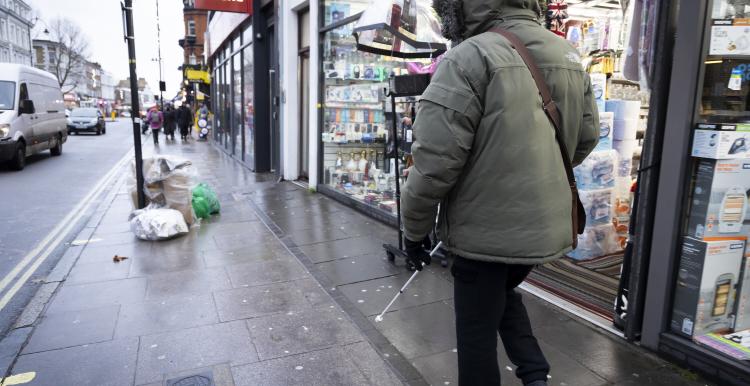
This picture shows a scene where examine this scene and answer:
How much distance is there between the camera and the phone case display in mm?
6914

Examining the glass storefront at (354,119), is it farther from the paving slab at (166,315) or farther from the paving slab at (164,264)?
the paving slab at (166,315)

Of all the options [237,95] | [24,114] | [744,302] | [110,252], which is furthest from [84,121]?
[744,302]

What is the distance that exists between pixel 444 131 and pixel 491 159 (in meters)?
0.23

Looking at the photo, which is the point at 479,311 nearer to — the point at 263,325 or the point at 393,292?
the point at 263,325

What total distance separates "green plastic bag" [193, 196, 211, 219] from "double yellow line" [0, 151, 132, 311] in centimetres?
164

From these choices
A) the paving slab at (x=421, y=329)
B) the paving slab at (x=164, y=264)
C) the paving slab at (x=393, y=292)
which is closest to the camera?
the paving slab at (x=421, y=329)

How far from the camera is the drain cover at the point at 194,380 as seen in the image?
2.80 meters

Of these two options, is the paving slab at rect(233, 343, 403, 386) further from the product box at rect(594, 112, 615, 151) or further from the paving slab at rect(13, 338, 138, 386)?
the product box at rect(594, 112, 615, 151)

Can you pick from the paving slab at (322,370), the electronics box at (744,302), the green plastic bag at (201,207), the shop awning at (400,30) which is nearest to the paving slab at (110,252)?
the green plastic bag at (201,207)

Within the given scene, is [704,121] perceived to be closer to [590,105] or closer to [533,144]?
[590,105]

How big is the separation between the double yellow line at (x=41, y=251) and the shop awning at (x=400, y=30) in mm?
3907

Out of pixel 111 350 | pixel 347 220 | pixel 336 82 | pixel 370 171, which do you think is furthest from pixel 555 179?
pixel 336 82

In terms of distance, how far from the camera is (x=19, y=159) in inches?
466

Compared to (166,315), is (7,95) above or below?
above
